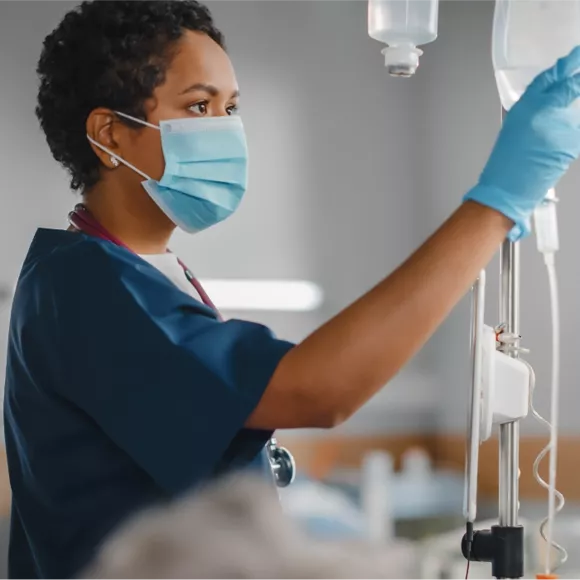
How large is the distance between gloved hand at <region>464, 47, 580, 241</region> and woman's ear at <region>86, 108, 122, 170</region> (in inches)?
17.7

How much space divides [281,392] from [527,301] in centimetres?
159

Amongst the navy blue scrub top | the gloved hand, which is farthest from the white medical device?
the navy blue scrub top

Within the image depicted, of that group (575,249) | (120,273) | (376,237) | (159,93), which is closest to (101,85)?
(159,93)

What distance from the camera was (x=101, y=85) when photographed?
107 cm

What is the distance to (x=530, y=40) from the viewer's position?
104 centimetres

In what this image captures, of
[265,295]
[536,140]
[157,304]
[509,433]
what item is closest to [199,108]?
[157,304]

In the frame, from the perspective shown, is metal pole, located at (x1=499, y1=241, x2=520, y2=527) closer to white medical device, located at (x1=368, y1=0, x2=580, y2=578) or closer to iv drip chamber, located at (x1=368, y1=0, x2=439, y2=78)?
white medical device, located at (x1=368, y1=0, x2=580, y2=578)

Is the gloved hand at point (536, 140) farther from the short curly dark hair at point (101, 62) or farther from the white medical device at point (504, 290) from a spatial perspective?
the short curly dark hair at point (101, 62)

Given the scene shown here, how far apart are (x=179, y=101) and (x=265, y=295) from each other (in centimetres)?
142

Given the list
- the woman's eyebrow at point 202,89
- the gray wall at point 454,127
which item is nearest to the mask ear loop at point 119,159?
the woman's eyebrow at point 202,89

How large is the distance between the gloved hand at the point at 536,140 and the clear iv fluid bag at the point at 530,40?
0.17m

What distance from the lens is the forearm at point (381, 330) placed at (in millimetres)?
778

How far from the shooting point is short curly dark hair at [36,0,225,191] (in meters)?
1.04

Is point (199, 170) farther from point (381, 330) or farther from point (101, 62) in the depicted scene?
point (381, 330)
